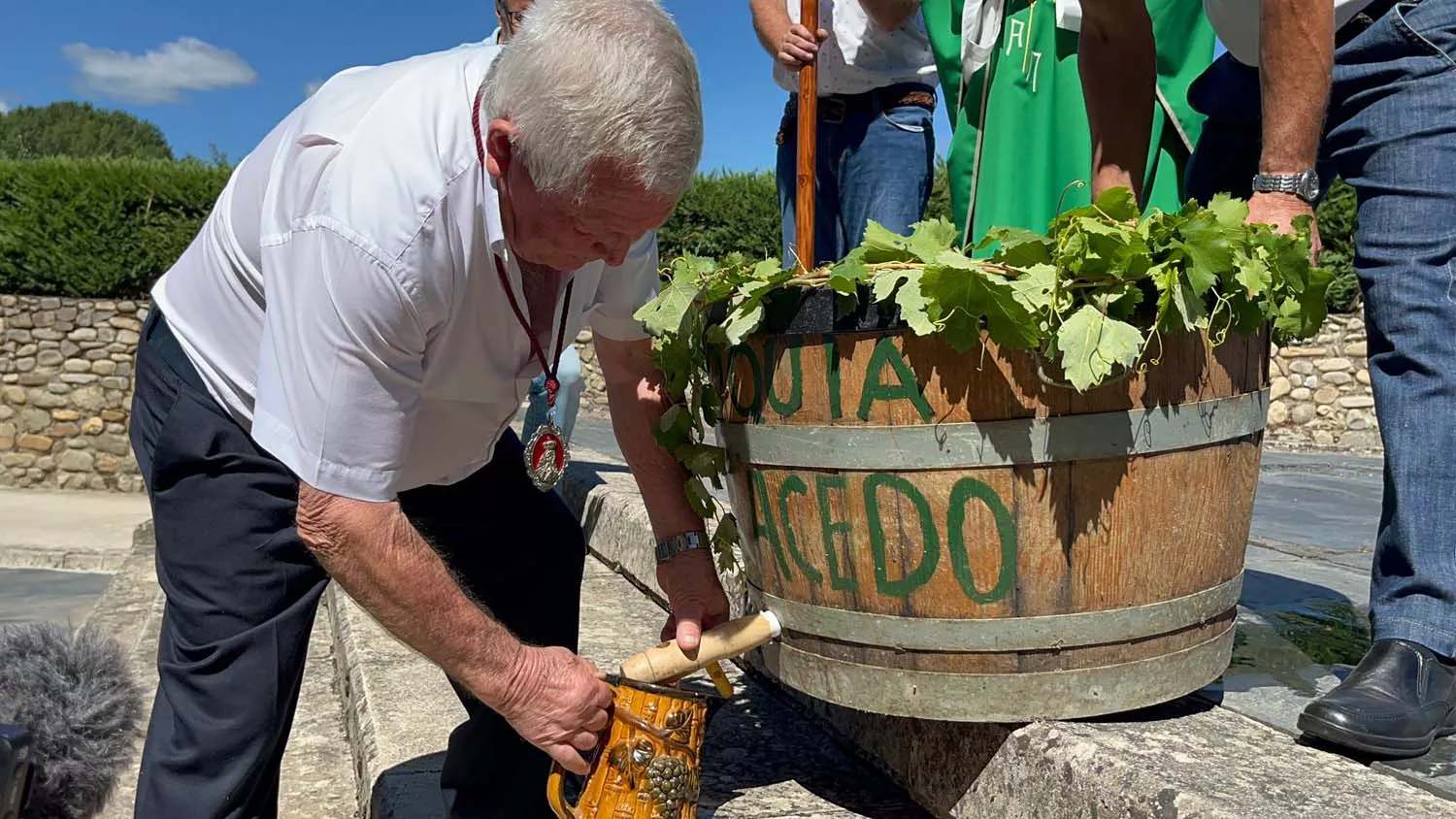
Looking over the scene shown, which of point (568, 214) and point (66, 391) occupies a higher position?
point (568, 214)

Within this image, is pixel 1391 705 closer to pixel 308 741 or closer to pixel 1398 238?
pixel 1398 238

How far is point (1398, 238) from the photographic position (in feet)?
6.38

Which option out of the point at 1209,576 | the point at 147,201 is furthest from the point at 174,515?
the point at 147,201

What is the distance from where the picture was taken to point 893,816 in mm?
2207

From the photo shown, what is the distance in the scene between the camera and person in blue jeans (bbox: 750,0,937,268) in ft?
11.6

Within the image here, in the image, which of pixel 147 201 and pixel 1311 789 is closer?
pixel 1311 789

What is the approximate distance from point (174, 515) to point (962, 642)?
1273mm

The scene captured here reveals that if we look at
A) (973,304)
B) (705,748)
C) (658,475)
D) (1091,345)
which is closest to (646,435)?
(658,475)

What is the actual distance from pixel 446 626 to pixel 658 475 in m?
0.63

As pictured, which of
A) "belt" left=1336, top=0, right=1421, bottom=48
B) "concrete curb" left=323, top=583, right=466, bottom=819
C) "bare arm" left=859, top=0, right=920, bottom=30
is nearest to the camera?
"belt" left=1336, top=0, right=1421, bottom=48

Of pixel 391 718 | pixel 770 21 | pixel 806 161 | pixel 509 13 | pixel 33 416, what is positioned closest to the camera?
pixel 806 161

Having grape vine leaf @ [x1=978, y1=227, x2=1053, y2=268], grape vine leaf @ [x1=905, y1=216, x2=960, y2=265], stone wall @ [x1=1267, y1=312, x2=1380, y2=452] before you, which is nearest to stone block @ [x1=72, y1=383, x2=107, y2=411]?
stone wall @ [x1=1267, y1=312, x2=1380, y2=452]

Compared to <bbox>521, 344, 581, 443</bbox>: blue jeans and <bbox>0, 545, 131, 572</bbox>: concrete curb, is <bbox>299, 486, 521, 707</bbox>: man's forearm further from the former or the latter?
<bbox>0, 545, 131, 572</bbox>: concrete curb

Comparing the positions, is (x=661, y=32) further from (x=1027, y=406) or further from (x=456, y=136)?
(x=1027, y=406)
